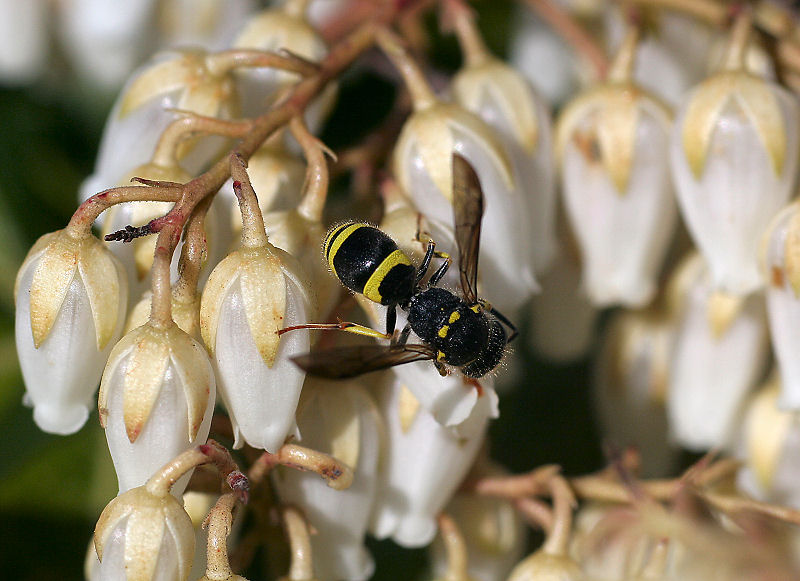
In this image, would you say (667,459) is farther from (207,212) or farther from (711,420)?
(207,212)

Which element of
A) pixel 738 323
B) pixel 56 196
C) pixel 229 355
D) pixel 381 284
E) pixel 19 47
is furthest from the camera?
pixel 56 196

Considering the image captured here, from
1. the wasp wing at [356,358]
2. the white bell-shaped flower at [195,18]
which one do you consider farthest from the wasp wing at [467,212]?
the white bell-shaped flower at [195,18]

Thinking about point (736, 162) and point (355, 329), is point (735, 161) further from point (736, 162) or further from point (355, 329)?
point (355, 329)

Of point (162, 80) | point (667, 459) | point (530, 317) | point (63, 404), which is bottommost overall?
point (667, 459)

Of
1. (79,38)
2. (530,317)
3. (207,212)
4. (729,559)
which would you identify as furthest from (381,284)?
(79,38)

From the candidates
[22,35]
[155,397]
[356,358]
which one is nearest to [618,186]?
[356,358]

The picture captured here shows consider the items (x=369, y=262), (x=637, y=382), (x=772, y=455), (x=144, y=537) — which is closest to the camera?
(x=144, y=537)
